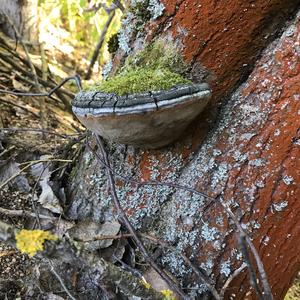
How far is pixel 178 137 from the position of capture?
4.79 ft

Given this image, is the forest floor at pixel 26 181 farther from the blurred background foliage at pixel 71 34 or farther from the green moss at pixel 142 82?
the blurred background foliage at pixel 71 34

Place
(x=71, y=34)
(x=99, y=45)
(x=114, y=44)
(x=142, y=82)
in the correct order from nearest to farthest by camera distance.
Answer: (x=142, y=82) < (x=114, y=44) < (x=99, y=45) < (x=71, y=34)

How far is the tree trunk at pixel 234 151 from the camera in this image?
134 cm

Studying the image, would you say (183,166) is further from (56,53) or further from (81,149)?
(56,53)

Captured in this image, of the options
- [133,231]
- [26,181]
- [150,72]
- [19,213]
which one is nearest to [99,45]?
[26,181]

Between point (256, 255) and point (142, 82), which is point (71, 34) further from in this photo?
point (256, 255)

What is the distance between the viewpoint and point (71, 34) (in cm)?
487

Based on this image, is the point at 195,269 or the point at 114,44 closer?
the point at 195,269

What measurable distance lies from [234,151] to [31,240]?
64 cm

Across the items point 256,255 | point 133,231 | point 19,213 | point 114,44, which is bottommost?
point 19,213

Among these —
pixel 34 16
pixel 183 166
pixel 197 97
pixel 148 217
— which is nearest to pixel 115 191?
pixel 148 217

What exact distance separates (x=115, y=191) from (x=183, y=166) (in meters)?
0.24

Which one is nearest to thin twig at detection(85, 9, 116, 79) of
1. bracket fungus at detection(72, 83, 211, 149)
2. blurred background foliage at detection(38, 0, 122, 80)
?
blurred background foliage at detection(38, 0, 122, 80)

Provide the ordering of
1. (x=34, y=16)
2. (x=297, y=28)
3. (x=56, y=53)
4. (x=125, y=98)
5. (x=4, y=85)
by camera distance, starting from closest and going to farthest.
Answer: (x=125, y=98)
(x=297, y=28)
(x=4, y=85)
(x=34, y=16)
(x=56, y=53)
